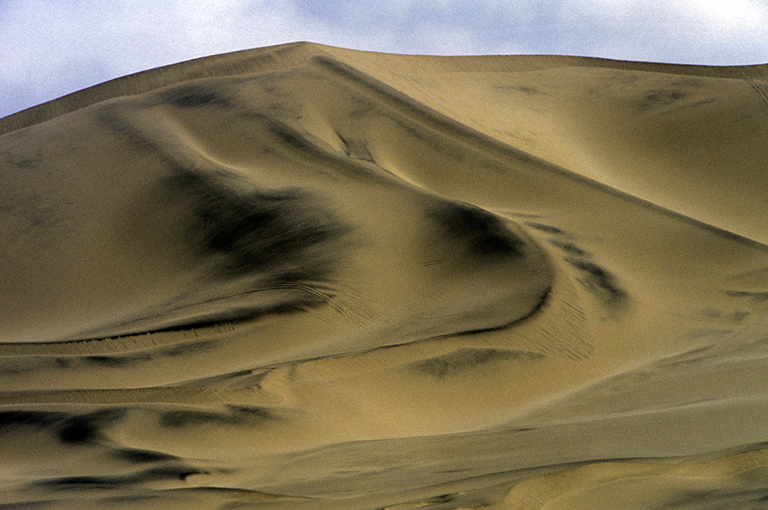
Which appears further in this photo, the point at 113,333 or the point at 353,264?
the point at 353,264

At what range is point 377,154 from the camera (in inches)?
168

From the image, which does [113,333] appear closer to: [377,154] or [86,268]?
[86,268]

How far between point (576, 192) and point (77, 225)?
125 inches

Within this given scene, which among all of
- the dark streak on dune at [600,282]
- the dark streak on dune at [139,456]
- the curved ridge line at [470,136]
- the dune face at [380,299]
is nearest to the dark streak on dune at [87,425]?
the dune face at [380,299]

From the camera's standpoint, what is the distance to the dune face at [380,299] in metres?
2.20

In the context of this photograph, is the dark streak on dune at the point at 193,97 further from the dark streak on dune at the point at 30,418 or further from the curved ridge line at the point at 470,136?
the dark streak on dune at the point at 30,418

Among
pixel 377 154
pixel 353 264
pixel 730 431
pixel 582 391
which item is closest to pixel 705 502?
pixel 730 431

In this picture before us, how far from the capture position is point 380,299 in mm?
2930

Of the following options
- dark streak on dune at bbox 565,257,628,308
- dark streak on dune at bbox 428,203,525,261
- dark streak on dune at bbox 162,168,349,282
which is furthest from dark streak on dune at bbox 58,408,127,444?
dark streak on dune at bbox 565,257,628,308

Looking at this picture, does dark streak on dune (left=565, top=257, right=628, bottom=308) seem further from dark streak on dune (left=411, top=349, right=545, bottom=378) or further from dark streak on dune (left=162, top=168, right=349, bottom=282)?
dark streak on dune (left=162, top=168, right=349, bottom=282)

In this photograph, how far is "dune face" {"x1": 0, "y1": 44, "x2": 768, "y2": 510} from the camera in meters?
2.20

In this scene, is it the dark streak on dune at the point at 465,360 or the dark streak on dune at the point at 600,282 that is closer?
the dark streak on dune at the point at 465,360

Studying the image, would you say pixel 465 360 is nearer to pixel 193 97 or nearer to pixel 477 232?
pixel 477 232

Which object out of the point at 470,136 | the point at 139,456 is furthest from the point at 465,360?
the point at 470,136
